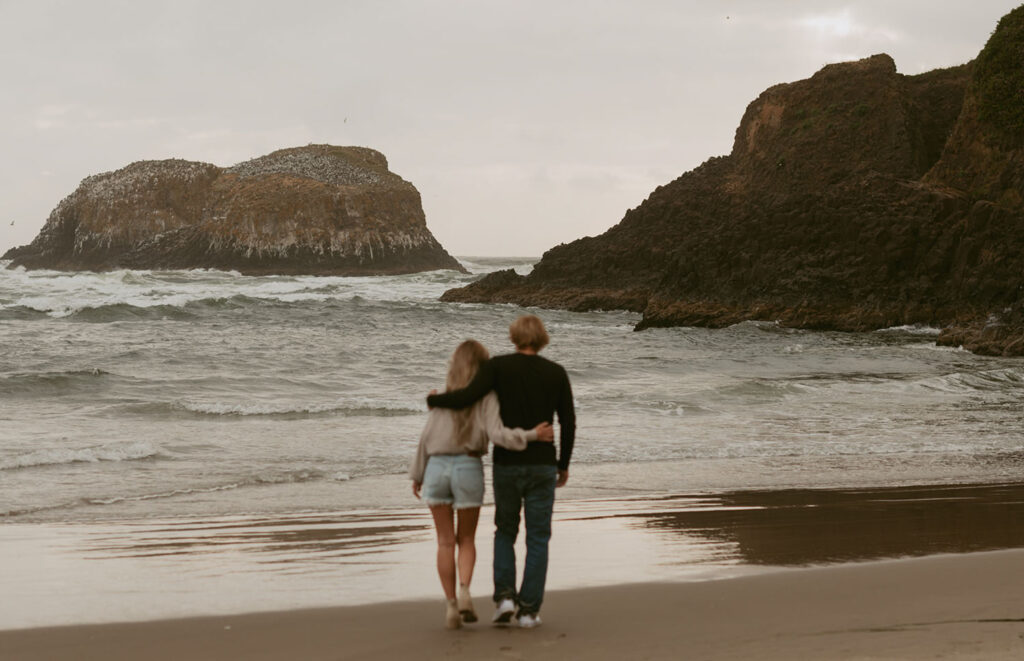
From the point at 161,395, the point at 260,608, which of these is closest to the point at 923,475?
the point at 260,608

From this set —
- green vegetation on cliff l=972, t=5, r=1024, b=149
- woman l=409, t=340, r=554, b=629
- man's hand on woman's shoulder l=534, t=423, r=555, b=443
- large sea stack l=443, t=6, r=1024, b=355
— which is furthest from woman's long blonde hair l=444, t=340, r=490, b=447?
green vegetation on cliff l=972, t=5, r=1024, b=149

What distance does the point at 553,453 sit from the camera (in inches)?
180

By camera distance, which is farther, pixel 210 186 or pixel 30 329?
pixel 210 186

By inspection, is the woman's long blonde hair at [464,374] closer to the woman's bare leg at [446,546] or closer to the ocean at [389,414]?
the woman's bare leg at [446,546]

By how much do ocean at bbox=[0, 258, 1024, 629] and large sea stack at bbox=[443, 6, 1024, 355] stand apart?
24.9ft

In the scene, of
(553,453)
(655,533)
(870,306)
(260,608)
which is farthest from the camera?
(870,306)

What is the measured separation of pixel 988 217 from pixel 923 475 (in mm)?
25573

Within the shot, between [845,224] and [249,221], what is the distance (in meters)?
56.9

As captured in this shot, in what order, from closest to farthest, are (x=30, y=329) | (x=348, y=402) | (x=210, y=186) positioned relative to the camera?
(x=348, y=402) → (x=30, y=329) → (x=210, y=186)

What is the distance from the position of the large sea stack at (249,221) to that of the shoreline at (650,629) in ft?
252

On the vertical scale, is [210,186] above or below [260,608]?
above

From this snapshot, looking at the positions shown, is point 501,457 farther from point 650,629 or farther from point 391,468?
point 391,468

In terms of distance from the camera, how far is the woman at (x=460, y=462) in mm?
4527

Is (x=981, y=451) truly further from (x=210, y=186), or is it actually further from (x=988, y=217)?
(x=210, y=186)
